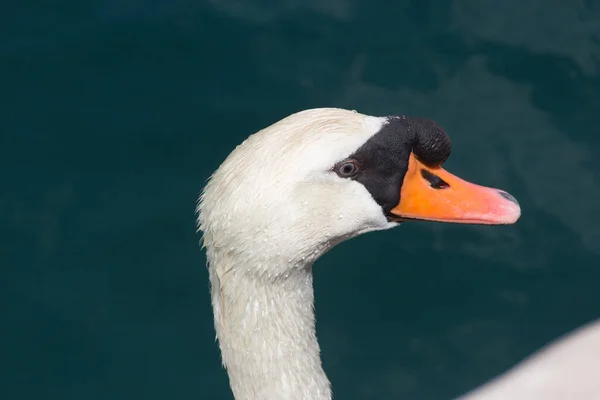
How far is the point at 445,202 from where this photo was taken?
4.30 m

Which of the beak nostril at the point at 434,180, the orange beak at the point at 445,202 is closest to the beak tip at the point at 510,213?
the orange beak at the point at 445,202

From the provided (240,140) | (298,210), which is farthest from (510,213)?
(240,140)

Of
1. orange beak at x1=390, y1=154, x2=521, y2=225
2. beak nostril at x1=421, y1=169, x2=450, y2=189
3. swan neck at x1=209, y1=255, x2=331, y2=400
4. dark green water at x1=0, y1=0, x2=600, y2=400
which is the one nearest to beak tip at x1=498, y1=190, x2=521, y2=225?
orange beak at x1=390, y1=154, x2=521, y2=225

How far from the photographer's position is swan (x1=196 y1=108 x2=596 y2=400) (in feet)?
12.5

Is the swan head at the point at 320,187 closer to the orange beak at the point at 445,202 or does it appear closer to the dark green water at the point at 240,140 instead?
the orange beak at the point at 445,202

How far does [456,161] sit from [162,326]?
8.32 feet

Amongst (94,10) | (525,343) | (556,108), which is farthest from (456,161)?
(94,10)

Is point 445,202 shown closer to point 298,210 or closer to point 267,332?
point 298,210

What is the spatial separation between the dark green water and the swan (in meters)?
2.77

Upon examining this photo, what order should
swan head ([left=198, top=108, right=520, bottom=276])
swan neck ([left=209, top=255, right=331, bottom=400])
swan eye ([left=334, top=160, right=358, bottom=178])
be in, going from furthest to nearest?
swan neck ([left=209, top=255, right=331, bottom=400]) → swan eye ([left=334, top=160, right=358, bottom=178]) → swan head ([left=198, top=108, right=520, bottom=276])

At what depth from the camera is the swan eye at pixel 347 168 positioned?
390cm

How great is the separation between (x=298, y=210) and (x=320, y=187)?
123mm

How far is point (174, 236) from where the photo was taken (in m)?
7.40

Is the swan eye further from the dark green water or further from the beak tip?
the dark green water
